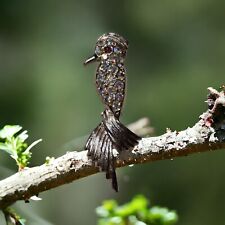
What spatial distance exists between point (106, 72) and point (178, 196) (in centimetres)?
156

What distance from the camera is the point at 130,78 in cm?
231

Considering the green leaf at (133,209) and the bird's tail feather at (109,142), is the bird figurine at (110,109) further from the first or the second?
the green leaf at (133,209)

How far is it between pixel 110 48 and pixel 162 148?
133mm

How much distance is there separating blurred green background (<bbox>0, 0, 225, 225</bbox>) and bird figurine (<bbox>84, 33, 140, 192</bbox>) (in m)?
1.44

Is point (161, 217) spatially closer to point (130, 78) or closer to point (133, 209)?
point (133, 209)

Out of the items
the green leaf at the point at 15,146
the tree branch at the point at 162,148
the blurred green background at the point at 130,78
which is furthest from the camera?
the blurred green background at the point at 130,78

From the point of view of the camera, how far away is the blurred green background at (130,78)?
2242 mm

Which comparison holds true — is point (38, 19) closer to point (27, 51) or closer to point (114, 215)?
point (27, 51)

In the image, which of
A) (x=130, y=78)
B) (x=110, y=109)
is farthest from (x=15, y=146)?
(x=130, y=78)

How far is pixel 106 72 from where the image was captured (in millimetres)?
760

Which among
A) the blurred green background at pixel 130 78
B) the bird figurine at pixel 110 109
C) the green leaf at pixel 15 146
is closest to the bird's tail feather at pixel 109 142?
the bird figurine at pixel 110 109

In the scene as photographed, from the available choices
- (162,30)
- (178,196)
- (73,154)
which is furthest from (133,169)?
(73,154)

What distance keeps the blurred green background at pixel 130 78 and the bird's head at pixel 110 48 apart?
56.5 inches

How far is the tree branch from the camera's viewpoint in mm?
706
